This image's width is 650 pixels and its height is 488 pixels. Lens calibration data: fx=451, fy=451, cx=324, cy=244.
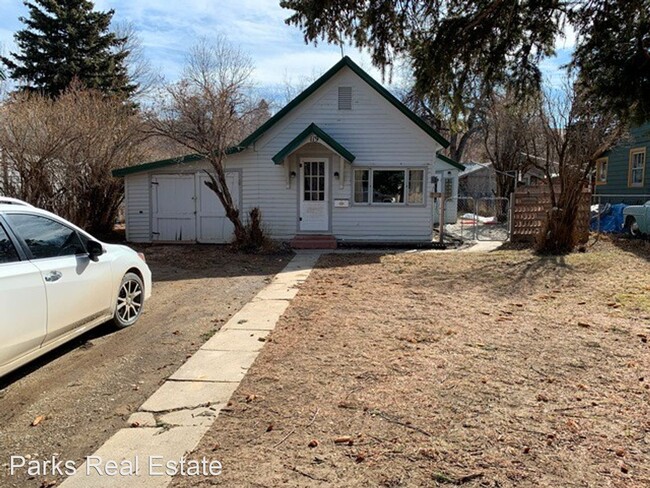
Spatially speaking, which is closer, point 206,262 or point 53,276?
point 53,276

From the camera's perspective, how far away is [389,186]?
14328 millimetres

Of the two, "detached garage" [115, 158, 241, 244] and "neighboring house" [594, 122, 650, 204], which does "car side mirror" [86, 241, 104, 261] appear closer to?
"detached garage" [115, 158, 241, 244]

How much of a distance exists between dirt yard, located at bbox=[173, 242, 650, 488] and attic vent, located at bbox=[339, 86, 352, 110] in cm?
859

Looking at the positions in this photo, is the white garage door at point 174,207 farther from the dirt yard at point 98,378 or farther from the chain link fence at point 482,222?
the chain link fence at point 482,222

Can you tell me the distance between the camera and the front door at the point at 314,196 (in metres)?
14.3

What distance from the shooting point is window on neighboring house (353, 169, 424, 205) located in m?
14.2

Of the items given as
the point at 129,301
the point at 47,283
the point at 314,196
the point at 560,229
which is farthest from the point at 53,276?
the point at 560,229

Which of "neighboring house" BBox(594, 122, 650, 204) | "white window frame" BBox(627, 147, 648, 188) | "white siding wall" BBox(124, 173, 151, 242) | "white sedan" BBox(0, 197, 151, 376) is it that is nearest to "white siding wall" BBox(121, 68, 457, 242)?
"white siding wall" BBox(124, 173, 151, 242)

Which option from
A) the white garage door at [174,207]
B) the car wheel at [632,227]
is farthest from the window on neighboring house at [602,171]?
the white garage door at [174,207]

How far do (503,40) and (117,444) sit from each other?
8.72 meters

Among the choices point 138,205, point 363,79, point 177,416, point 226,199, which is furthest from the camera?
point 138,205

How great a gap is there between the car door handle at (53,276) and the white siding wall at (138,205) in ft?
36.3

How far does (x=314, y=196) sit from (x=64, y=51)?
64.9 feet

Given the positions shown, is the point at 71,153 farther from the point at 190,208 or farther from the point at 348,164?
the point at 348,164
